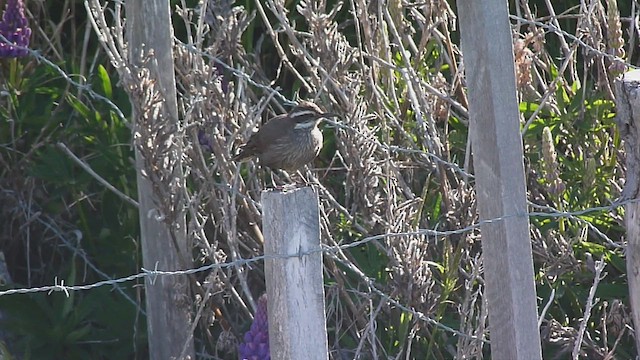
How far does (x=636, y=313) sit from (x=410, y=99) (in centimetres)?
150

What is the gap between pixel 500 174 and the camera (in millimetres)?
2768

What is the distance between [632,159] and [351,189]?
1.70 meters

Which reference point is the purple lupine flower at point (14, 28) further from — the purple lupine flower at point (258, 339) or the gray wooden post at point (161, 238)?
the purple lupine flower at point (258, 339)

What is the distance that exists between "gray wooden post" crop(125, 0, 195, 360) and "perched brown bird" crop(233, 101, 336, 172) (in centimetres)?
37

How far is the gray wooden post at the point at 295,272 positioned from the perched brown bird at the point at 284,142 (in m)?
1.51

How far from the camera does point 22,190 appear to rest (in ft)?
16.5

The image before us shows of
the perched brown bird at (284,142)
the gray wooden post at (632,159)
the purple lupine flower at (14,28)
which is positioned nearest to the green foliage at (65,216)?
the purple lupine flower at (14,28)

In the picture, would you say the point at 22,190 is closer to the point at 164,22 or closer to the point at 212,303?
the point at 212,303

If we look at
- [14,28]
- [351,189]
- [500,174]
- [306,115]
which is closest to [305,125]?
[306,115]

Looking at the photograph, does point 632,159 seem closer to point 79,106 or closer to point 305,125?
point 305,125

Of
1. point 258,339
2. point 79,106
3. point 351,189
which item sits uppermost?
point 79,106

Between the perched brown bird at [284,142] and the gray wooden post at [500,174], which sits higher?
the perched brown bird at [284,142]

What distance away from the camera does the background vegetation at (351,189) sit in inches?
154

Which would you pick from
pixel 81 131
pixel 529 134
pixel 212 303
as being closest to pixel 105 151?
pixel 81 131
